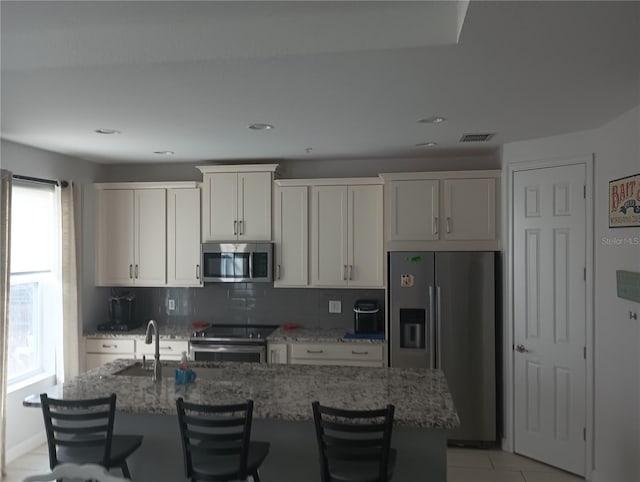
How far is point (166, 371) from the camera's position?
3.52 m

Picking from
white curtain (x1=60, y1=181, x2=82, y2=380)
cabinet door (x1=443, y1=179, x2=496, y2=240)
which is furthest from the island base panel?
cabinet door (x1=443, y1=179, x2=496, y2=240)

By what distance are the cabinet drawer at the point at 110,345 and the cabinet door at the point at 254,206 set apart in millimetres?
1486

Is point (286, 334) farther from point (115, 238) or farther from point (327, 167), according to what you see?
point (115, 238)

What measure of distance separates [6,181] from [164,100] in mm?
1833

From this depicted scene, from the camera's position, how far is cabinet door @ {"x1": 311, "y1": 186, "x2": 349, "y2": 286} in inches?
190

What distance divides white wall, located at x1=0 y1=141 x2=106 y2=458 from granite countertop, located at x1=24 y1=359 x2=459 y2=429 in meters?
1.38

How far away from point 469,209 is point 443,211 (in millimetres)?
227

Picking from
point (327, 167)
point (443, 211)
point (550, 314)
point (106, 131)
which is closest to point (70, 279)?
point (106, 131)

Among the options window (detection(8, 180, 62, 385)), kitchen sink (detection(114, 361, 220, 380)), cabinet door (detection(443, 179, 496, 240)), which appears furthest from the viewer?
cabinet door (detection(443, 179, 496, 240))

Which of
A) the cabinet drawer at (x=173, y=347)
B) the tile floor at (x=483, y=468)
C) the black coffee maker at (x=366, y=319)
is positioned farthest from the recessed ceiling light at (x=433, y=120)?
the cabinet drawer at (x=173, y=347)

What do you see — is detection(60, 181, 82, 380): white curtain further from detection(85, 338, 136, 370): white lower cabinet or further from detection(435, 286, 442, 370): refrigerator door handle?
detection(435, 286, 442, 370): refrigerator door handle

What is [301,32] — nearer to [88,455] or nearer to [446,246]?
[88,455]

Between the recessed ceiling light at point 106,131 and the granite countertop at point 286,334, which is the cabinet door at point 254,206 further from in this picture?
the recessed ceiling light at point 106,131

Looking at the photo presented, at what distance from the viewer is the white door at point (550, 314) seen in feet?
12.4
